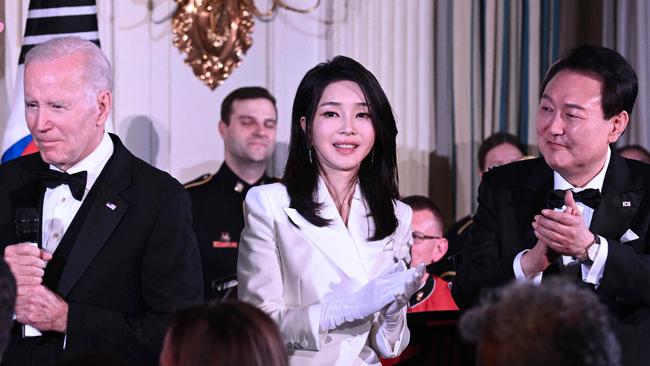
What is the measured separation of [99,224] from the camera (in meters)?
3.14

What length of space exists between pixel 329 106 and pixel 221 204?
8.28 feet

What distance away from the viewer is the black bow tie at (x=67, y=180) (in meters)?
3.16

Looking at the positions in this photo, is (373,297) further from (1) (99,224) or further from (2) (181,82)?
(2) (181,82)

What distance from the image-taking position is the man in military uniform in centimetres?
572

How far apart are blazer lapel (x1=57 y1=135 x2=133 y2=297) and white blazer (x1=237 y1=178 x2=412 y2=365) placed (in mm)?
356

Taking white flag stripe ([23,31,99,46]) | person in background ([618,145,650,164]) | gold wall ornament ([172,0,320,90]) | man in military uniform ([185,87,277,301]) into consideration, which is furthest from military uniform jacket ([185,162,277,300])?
person in background ([618,145,650,164])

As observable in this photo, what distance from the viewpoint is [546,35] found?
6668 millimetres

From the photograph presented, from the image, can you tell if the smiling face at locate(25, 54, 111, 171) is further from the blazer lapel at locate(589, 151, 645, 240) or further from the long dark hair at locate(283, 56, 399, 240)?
the blazer lapel at locate(589, 151, 645, 240)

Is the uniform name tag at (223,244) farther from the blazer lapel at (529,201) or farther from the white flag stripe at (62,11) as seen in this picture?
the blazer lapel at (529,201)

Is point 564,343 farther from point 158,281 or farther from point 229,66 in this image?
point 229,66

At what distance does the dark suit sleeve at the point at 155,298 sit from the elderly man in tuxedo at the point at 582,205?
2.47 feet

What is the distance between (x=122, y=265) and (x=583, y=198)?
1.26 m

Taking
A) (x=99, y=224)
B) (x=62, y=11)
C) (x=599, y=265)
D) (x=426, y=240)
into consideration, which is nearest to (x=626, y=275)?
(x=599, y=265)

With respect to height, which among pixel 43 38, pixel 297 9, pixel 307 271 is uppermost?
pixel 297 9
